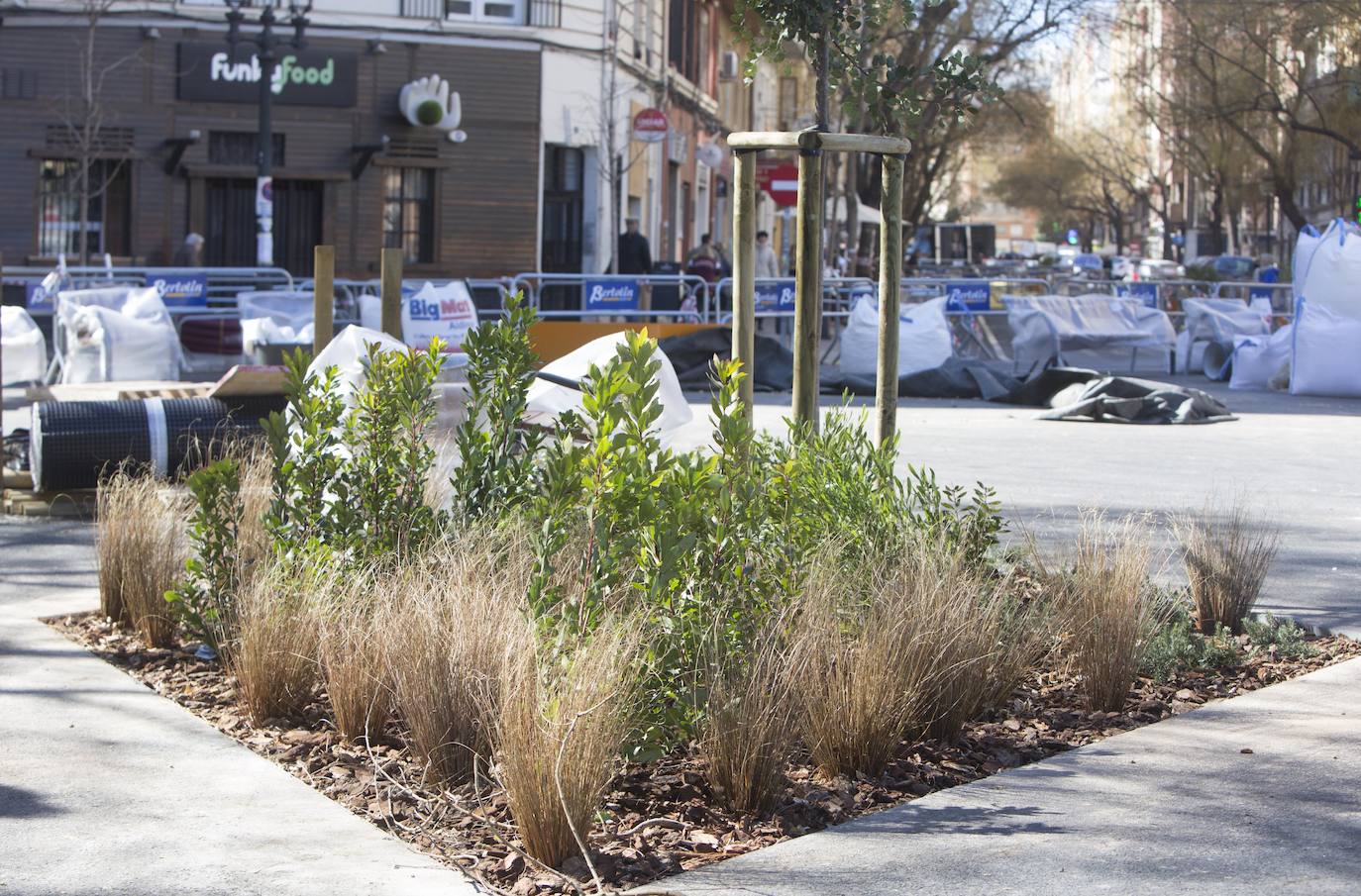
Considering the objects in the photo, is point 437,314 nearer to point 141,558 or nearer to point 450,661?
point 141,558

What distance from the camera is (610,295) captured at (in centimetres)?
2350

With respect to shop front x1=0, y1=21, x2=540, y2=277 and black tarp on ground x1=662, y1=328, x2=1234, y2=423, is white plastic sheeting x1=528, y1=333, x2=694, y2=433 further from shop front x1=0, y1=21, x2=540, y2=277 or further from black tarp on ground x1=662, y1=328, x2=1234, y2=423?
shop front x1=0, y1=21, x2=540, y2=277

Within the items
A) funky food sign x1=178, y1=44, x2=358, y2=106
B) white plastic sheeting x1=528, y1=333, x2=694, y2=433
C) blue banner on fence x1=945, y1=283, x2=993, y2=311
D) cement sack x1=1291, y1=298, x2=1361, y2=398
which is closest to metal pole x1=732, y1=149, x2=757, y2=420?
white plastic sheeting x1=528, y1=333, x2=694, y2=433

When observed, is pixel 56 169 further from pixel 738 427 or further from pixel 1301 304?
pixel 738 427

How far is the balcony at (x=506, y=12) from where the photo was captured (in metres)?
31.5

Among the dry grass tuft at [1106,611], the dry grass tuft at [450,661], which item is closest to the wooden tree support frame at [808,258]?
the dry grass tuft at [1106,611]

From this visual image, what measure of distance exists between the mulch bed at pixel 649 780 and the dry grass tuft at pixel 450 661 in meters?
0.14

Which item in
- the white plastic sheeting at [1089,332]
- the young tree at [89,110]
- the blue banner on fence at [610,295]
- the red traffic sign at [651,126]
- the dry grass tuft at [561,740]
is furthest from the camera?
the red traffic sign at [651,126]

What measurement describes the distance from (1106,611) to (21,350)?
14.0 m

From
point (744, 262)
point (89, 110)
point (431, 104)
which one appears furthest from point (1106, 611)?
point (431, 104)

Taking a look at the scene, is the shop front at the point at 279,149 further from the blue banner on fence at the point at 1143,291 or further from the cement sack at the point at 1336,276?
the cement sack at the point at 1336,276

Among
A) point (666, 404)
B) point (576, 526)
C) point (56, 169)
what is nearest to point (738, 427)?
point (576, 526)

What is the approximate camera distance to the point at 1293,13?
38.9m

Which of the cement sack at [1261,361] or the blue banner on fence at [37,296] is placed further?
the cement sack at [1261,361]
